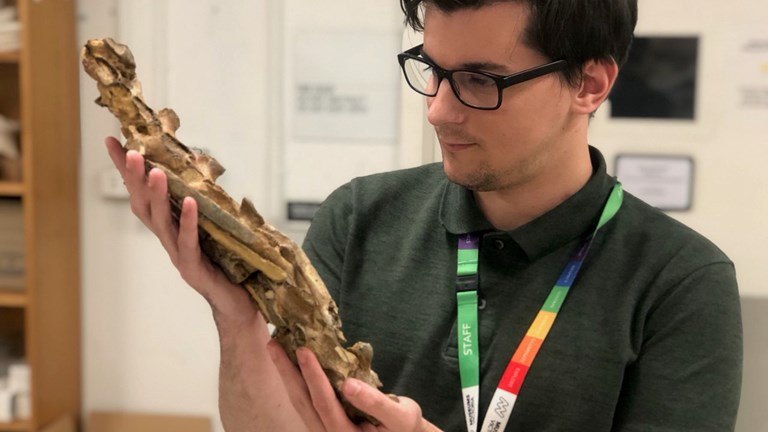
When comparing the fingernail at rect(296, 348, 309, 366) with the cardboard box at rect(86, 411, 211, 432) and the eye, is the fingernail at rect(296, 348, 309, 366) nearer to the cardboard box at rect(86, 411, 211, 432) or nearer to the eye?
the eye

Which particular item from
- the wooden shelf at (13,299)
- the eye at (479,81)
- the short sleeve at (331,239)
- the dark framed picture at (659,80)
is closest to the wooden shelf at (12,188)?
the wooden shelf at (13,299)

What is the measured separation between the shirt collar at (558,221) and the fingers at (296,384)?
0.40 meters

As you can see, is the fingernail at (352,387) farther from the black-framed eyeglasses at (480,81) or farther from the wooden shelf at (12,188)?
the wooden shelf at (12,188)

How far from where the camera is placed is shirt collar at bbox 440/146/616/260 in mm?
1167

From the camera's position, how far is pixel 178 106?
2.42 metres

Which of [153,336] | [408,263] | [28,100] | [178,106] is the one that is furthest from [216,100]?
[408,263]

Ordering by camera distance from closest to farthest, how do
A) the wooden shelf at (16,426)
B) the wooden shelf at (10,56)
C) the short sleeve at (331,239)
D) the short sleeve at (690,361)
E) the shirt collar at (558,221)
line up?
the short sleeve at (690,361) → the shirt collar at (558,221) → the short sleeve at (331,239) → the wooden shelf at (10,56) → the wooden shelf at (16,426)

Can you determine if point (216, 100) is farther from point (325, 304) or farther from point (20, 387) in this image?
point (325, 304)

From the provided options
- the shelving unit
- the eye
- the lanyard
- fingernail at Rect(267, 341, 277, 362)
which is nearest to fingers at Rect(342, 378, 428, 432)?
fingernail at Rect(267, 341, 277, 362)

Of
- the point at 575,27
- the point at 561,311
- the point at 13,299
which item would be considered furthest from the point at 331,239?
the point at 13,299

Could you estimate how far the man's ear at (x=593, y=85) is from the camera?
1.17m

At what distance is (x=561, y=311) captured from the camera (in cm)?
115

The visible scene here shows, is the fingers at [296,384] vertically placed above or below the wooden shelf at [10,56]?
below

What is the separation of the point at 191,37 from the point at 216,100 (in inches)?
8.6
